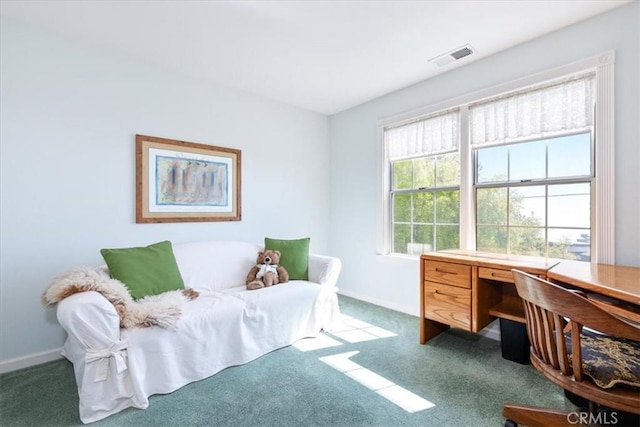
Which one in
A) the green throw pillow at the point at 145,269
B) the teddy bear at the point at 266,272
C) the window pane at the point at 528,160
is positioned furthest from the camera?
the teddy bear at the point at 266,272

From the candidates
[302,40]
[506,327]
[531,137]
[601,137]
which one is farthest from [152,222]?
[601,137]

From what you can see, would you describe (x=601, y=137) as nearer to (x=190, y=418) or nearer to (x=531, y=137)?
(x=531, y=137)

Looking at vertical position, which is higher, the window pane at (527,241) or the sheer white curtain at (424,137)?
the sheer white curtain at (424,137)

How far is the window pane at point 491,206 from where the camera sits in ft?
8.59

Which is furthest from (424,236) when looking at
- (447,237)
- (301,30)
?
(301,30)

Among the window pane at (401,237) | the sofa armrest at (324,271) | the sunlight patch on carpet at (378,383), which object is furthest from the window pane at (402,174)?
the sunlight patch on carpet at (378,383)

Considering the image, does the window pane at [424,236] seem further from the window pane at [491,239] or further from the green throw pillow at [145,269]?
the green throw pillow at [145,269]

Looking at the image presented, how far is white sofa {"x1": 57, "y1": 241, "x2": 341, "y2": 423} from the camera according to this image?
5.22ft

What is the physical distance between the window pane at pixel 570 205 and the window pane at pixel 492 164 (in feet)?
1.30

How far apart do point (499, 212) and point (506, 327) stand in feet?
3.26

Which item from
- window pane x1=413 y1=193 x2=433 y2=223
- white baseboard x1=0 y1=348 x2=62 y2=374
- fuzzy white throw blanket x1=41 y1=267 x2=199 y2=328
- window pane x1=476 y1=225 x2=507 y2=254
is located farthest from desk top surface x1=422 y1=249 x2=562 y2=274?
white baseboard x1=0 y1=348 x2=62 y2=374

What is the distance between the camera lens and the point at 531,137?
2406 millimetres

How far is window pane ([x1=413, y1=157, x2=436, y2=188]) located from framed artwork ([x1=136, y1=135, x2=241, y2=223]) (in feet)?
6.54

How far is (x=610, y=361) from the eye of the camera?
111cm
